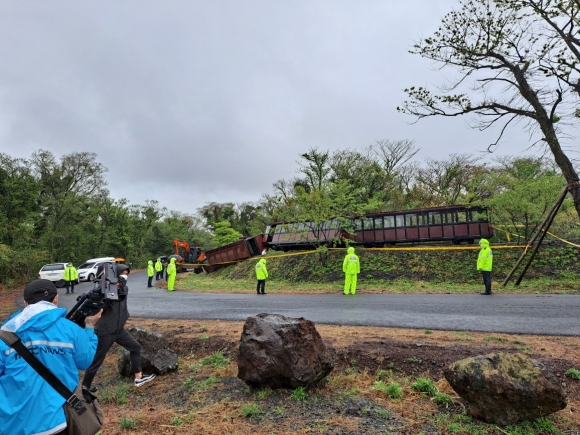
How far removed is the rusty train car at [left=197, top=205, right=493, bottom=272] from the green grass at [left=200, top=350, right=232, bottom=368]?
15.5m

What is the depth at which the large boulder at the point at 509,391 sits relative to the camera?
3389mm

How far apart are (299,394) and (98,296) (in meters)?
2.45

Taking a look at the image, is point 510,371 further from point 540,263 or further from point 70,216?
point 70,216

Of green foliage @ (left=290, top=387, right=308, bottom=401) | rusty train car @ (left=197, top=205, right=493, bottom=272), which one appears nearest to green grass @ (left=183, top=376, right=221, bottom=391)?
green foliage @ (left=290, top=387, right=308, bottom=401)

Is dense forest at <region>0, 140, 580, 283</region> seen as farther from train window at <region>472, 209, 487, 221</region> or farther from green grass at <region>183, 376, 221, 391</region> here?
green grass at <region>183, 376, 221, 391</region>

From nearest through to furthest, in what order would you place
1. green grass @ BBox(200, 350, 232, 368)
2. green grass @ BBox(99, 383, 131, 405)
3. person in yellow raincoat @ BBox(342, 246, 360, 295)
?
1. green grass @ BBox(99, 383, 131, 405)
2. green grass @ BBox(200, 350, 232, 368)
3. person in yellow raincoat @ BBox(342, 246, 360, 295)

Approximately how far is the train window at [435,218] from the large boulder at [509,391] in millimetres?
19546

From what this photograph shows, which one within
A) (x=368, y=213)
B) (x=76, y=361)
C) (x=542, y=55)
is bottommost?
(x=76, y=361)

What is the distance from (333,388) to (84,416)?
A: 291cm

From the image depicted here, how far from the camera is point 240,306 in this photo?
38.6ft

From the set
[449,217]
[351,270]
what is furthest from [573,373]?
[449,217]

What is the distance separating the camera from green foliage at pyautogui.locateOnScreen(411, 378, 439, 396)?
4.20m

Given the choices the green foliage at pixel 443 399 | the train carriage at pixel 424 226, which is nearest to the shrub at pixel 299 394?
the green foliage at pixel 443 399

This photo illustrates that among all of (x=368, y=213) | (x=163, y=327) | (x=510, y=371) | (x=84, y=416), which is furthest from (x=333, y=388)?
(x=368, y=213)
